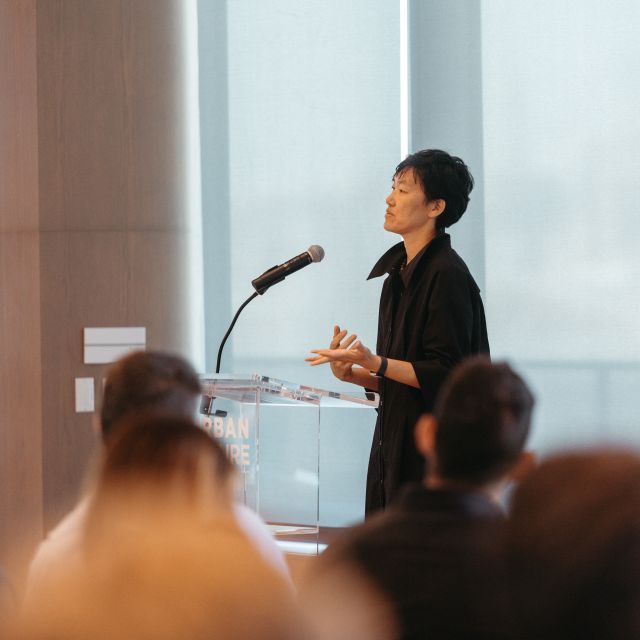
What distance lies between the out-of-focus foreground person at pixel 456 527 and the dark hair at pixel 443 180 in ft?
5.42

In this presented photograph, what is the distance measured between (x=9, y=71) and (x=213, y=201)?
109 cm

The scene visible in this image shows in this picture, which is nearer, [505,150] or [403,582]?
[403,582]

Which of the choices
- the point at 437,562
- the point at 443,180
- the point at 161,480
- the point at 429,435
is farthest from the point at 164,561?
the point at 443,180

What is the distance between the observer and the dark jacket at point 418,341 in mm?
2836

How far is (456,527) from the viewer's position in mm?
1207

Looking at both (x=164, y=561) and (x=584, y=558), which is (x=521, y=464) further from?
(x=164, y=561)

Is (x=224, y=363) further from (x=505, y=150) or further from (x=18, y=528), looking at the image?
(x=505, y=150)

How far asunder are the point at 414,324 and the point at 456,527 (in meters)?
1.74

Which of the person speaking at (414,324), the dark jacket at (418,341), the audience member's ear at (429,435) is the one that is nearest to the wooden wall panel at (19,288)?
the person speaking at (414,324)

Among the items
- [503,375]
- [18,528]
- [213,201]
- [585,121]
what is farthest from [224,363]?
[503,375]

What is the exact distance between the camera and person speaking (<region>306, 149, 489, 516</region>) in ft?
9.22

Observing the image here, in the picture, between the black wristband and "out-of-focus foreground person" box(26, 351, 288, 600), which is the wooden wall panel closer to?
the black wristband

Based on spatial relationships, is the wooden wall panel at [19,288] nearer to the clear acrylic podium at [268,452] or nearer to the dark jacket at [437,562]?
the clear acrylic podium at [268,452]

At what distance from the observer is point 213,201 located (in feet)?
15.1
